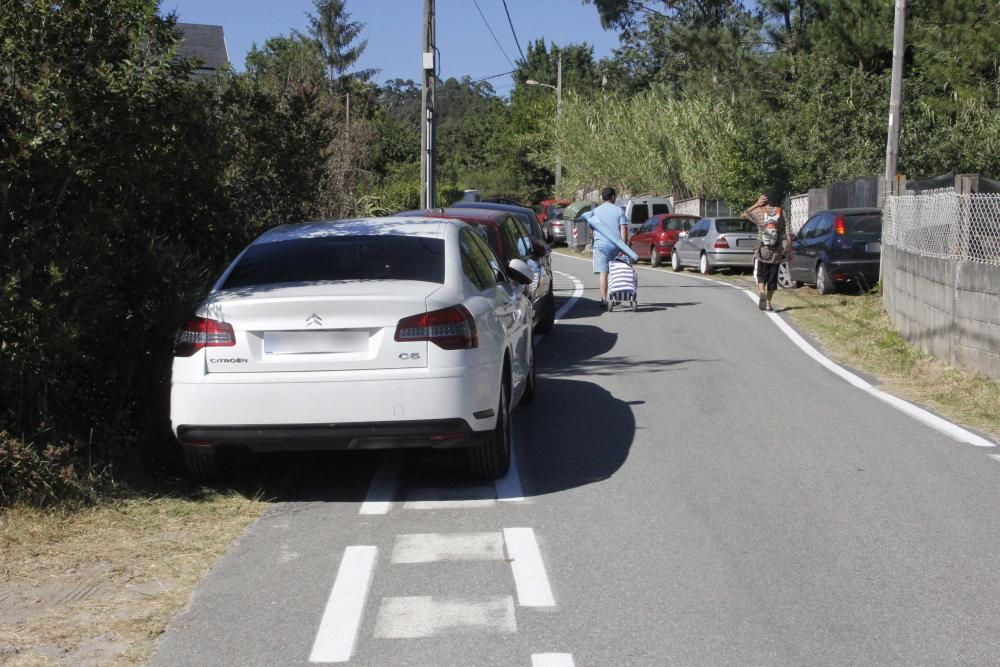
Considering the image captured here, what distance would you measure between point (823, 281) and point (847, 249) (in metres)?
0.70

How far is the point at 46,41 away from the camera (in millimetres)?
6277

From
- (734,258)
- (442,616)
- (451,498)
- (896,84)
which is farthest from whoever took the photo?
(734,258)

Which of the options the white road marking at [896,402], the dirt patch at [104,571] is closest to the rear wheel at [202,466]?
the dirt patch at [104,571]

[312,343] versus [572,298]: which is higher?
[312,343]

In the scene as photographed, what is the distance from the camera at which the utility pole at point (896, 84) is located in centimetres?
2097

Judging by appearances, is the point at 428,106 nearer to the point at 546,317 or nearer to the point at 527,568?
the point at 546,317

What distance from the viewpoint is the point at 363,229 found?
7.66m

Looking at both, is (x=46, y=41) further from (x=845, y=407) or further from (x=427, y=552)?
(x=845, y=407)

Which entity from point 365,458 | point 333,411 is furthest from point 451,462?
point 333,411

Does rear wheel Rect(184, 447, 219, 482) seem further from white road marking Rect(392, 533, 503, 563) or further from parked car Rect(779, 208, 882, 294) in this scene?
parked car Rect(779, 208, 882, 294)

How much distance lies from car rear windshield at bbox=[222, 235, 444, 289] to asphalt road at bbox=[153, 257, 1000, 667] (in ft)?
4.14

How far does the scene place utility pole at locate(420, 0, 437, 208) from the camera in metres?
23.1

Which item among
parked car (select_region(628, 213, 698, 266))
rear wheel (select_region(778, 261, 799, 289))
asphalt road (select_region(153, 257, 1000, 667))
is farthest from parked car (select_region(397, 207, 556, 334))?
parked car (select_region(628, 213, 698, 266))

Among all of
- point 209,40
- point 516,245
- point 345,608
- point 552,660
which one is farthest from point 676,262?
point 209,40
